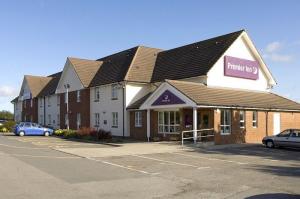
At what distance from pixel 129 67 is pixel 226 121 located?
1138cm

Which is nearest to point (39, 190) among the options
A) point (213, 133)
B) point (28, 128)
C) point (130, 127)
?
point (213, 133)

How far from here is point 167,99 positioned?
2941 centimetres

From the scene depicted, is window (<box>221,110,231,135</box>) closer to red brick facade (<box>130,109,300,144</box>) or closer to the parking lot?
red brick facade (<box>130,109,300,144</box>)

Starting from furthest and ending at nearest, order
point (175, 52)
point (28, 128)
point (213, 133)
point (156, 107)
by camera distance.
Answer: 1. point (28, 128)
2. point (175, 52)
3. point (156, 107)
4. point (213, 133)

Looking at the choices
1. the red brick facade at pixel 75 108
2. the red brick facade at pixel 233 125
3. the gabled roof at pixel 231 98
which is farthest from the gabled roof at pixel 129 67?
the gabled roof at pixel 231 98

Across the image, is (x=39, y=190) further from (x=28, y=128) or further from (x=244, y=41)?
(x=28, y=128)

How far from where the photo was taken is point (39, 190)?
1118cm

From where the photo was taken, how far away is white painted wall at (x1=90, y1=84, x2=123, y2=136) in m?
37.5

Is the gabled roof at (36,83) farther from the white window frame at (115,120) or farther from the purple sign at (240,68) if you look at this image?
the purple sign at (240,68)

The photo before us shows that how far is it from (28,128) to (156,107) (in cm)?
1729

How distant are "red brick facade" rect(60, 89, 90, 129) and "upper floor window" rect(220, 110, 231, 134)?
17.3 metres

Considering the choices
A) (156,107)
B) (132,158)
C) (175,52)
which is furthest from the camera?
(175,52)

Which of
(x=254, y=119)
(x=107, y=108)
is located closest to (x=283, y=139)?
(x=254, y=119)

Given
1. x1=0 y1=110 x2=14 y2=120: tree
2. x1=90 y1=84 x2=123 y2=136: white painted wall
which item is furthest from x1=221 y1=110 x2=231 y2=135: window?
x1=0 y1=110 x2=14 y2=120: tree
